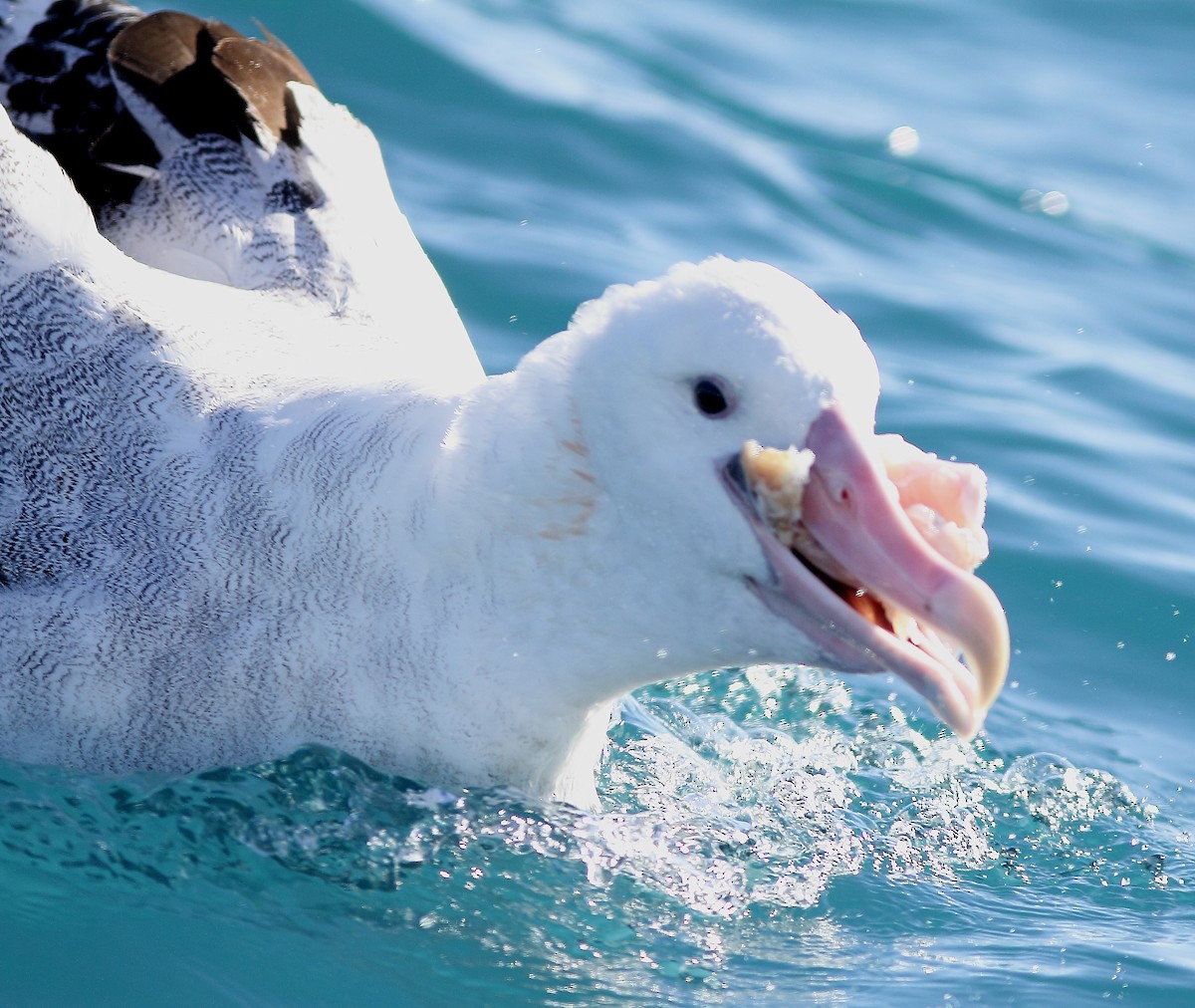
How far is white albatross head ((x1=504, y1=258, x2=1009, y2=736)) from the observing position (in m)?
3.76

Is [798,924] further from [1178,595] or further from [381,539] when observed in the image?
[1178,595]

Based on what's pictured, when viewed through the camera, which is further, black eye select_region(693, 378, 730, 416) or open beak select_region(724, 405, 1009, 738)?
black eye select_region(693, 378, 730, 416)

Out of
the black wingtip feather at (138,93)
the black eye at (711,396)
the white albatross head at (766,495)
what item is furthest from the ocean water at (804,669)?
the black wingtip feather at (138,93)

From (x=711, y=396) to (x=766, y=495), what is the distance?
235 mm

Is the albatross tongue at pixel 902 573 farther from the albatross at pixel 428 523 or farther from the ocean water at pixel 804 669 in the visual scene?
the ocean water at pixel 804 669

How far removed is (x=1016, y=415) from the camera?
8.49 metres

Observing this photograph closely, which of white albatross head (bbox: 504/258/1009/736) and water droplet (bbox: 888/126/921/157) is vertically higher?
water droplet (bbox: 888/126/921/157)

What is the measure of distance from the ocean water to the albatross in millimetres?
226

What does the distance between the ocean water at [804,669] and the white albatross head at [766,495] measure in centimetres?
88

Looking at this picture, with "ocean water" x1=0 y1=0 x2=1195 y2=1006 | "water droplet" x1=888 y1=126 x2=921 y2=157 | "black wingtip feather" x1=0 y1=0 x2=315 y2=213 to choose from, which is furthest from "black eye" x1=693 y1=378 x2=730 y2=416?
"water droplet" x1=888 y1=126 x2=921 y2=157

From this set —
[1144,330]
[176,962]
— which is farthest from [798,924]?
[1144,330]

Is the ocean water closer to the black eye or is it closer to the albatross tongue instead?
the albatross tongue

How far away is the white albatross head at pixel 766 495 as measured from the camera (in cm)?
376

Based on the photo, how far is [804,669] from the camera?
6250 millimetres
